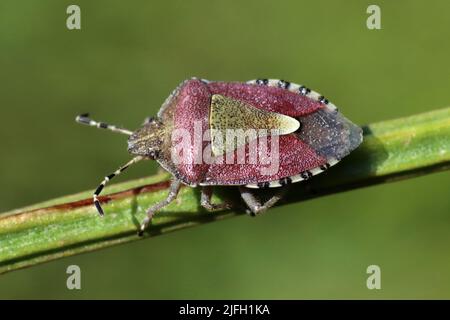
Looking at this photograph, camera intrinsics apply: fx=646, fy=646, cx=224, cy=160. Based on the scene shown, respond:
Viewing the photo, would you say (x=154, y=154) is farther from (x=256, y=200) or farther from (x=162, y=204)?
(x=256, y=200)

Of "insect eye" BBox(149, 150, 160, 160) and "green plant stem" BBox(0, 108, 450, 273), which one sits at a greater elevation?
"insect eye" BBox(149, 150, 160, 160)

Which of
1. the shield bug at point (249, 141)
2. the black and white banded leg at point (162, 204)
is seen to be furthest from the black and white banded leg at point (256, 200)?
the black and white banded leg at point (162, 204)

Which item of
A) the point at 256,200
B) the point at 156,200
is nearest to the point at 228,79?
the point at 256,200

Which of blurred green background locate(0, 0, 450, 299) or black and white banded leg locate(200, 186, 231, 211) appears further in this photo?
blurred green background locate(0, 0, 450, 299)

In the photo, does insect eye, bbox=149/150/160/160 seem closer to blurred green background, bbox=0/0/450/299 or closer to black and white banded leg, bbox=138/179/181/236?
black and white banded leg, bbox=138/179/181/236

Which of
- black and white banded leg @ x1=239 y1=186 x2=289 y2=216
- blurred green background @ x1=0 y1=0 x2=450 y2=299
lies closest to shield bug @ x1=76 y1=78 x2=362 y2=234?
black and white banded leg @ x1=239 y1=186 x2=289 y2=216

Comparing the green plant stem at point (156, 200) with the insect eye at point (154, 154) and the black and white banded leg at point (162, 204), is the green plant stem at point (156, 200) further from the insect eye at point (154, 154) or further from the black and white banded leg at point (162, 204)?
the insect eye at point (154, 154)
